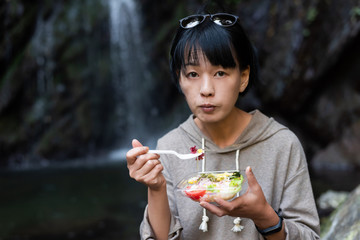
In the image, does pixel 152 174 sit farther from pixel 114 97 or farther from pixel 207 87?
pixel 114 97

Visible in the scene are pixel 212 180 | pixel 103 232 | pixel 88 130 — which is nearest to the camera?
pixel 212 180

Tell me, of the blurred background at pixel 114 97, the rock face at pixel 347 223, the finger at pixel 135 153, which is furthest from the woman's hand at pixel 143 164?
the blurred background at pixel 114 97

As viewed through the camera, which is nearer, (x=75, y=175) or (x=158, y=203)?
(x=158, y=203)

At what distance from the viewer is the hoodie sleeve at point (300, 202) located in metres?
1.71

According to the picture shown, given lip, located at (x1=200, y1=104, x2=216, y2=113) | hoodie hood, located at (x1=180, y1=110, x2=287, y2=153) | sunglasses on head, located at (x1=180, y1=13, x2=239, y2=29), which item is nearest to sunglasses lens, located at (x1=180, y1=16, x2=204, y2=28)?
sunglasses on head, located at (x1=180, y1=13, x2=239, y2=29)

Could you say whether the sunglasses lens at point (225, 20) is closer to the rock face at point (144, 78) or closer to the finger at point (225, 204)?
the finger at point (225, 204)

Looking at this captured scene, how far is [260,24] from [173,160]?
732cm

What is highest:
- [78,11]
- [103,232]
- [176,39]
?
[78,11]

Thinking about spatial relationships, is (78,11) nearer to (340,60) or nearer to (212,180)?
(340,60)

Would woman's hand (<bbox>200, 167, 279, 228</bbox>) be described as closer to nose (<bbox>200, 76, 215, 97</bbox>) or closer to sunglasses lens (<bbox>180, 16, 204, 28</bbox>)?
nose (<bbox>200, 76, 215, 97</bbox>)

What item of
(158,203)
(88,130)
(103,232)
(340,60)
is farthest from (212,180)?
(88,130)

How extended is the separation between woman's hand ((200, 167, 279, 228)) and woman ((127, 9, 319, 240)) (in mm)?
17

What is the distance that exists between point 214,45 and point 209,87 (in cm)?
19

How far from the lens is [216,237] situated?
1818mm
